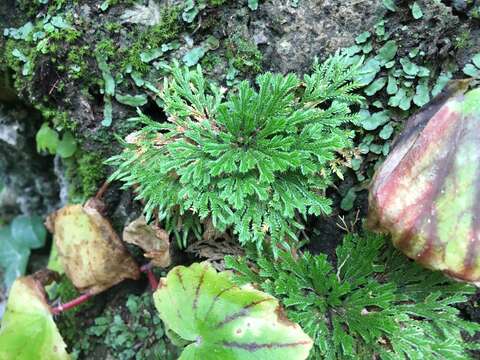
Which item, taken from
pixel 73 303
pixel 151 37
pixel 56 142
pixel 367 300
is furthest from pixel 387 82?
pixel 73 303

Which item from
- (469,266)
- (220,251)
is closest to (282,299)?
(220,251)

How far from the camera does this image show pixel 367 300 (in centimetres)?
166

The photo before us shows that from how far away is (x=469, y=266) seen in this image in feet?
4.63

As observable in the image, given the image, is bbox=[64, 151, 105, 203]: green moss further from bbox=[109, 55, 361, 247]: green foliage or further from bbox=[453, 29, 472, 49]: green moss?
bbox=[453, 29, 472, 49]: green moss

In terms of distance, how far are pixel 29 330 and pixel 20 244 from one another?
1.05m

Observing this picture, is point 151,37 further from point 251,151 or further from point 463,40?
point 463,40

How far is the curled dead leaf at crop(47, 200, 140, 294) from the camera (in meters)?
2.05

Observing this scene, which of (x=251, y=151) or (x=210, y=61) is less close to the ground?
(x=210, y=61)

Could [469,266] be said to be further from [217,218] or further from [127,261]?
[127,261]

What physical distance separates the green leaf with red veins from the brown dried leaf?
0.88 metres

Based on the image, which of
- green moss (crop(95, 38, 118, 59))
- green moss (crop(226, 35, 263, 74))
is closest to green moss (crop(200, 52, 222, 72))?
green moss (crop(226, 35, 263, 74))

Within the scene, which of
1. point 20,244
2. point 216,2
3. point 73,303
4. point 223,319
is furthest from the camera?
point 20,244

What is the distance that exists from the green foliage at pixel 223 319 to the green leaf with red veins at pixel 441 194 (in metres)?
0.48

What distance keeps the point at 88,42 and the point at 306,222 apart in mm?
1227
